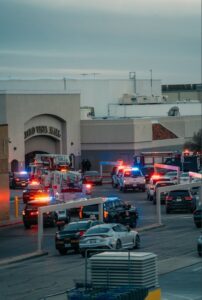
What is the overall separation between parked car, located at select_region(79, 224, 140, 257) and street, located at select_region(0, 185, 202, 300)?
0.59 metres

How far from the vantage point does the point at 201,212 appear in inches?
1869

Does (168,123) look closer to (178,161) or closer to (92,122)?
(92,122)

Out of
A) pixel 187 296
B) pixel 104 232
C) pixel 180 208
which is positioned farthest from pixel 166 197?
pixel 187 296

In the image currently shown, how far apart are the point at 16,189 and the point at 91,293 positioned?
65898 mm

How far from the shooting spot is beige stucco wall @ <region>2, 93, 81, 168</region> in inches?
3661

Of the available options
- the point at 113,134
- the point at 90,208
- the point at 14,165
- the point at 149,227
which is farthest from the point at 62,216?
the point at 113,134

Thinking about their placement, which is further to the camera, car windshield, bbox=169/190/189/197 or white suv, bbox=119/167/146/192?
white suv, bbox=119/167/146/192

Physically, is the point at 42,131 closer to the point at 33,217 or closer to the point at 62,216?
the point at 33,217

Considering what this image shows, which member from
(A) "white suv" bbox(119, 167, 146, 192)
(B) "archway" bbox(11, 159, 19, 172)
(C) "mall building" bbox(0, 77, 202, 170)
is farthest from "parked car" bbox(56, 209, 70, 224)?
(B) "archway" bbox(11, 159, 19, 172)

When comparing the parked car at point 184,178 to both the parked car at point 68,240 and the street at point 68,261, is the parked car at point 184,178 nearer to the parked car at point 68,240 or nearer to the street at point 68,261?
the street at point 68,261

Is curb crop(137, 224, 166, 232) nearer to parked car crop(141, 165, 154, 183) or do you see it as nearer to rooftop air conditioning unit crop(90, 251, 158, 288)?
rooftop air conditioning unit crop(90, 251, 158, 288)

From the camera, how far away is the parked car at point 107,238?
37.0 meters

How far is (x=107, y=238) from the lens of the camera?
37.2 metres

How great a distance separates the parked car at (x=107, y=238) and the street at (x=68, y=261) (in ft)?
1.94
